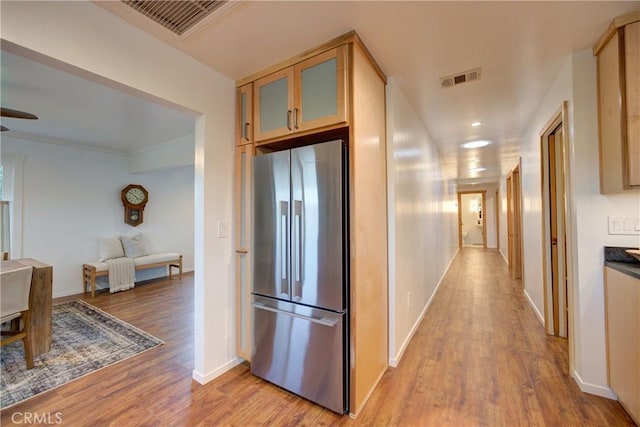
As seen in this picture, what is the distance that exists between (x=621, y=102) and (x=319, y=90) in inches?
71.9

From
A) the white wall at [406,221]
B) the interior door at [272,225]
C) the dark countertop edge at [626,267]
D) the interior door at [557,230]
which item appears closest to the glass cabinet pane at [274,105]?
the interior door at [272,225]

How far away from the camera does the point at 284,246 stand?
74.6 inches

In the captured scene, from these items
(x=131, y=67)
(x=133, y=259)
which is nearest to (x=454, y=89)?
(x=131, y=67)

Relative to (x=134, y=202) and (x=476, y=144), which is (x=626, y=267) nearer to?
(x=476, y=144)

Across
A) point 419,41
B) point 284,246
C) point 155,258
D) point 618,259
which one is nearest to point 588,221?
point 618,259

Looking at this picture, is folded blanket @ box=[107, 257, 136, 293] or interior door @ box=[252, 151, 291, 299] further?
folded blanket @ box=[107, 257, 136, 293]

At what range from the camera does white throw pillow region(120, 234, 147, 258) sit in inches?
195

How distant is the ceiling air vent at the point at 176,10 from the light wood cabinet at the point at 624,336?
→ 284cm

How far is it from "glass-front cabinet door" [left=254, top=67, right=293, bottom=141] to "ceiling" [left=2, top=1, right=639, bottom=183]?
127 millimetres

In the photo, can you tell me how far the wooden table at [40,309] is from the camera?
236cm

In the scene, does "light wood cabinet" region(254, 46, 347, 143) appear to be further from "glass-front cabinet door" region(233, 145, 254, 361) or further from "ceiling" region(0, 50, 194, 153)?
"ceiling" region(0, 50, 194, 153)

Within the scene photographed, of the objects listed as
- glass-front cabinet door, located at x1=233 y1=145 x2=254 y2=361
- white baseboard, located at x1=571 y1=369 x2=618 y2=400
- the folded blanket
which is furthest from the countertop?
the folded blanket

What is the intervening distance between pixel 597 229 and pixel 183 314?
13.9 ft

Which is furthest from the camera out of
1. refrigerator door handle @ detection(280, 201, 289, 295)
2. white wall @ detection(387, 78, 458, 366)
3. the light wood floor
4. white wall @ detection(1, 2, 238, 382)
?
white wall @ detection(387, 78, 458, 366)
